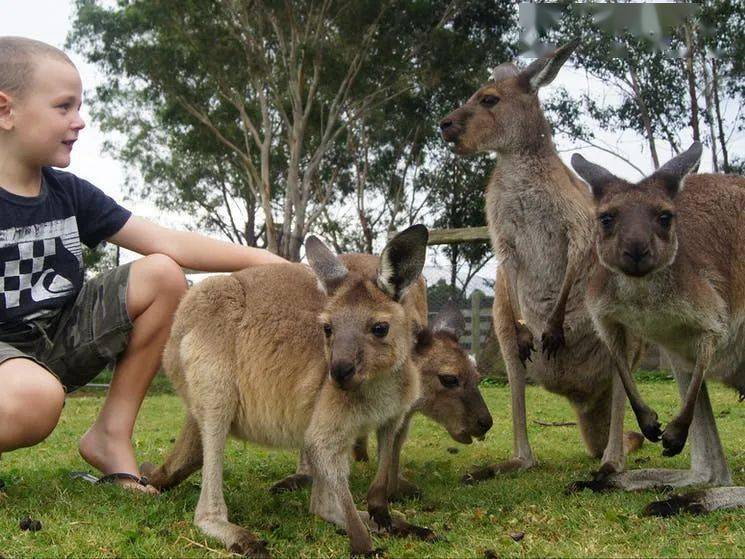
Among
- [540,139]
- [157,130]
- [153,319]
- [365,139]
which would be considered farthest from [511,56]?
[153,319]

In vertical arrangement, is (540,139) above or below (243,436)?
above

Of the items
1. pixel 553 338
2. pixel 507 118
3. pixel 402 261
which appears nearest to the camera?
pixel 402 261

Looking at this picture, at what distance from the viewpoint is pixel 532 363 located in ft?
14.4

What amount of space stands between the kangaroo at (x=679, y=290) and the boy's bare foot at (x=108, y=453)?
1.93 meters

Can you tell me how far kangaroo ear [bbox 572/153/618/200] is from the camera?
11.4ft

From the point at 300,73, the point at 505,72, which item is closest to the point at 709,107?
the point at 300,73

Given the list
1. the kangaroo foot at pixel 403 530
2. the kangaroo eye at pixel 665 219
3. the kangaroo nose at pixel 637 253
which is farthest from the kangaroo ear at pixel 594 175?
the kangaroo foot at pixel 403 530

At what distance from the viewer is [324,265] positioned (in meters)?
3.00

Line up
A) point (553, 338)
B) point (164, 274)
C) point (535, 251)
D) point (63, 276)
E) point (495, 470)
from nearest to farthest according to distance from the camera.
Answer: point (63, 276), point (164, 274), point (553, 338), point (495, 470), point (535, 251)

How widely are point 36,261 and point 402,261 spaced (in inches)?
57.9

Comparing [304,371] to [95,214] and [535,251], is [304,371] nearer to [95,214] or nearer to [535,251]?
[95,214]

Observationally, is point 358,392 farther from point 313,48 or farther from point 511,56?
point 511,56

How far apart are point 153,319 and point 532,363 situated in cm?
191

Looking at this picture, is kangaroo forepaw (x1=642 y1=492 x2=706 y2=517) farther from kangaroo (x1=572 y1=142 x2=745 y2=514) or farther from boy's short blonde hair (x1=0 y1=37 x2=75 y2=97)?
boy's short blonde hair (x1=0 y1=37 x2=75 y2=97)
